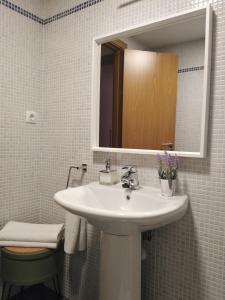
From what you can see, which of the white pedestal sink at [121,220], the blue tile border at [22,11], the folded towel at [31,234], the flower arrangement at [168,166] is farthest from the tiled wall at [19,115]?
the flower arrangement at [168,166]

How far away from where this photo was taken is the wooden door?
3.99ft

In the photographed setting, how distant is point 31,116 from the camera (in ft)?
5.54

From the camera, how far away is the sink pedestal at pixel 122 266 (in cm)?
107

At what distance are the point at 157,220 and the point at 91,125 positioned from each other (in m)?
0.76

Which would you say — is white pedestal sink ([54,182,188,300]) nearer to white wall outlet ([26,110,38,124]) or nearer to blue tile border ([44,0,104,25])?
white wall outlet ([26,110,38,124])

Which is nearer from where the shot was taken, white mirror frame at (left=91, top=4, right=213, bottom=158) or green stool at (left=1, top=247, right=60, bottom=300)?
A: white mirror frame at (left=91, top=4, right=213, bottom=158)

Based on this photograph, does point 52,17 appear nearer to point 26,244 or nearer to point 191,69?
point 191,69

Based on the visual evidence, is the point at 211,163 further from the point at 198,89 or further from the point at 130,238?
the point at 130,238

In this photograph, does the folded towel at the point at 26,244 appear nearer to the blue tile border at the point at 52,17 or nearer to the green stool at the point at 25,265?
the green stool at the point at 25,265

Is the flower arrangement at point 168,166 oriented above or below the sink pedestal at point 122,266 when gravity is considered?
above

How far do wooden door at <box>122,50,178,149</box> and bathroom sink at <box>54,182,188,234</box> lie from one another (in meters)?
0.27

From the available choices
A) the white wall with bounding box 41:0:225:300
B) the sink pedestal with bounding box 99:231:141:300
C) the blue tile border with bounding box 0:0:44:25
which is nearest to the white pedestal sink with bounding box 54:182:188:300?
the sink pedestal with bounding box 99:231:141:300

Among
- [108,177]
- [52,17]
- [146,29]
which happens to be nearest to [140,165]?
[108,177]

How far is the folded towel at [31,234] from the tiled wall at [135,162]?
0.71 ft
